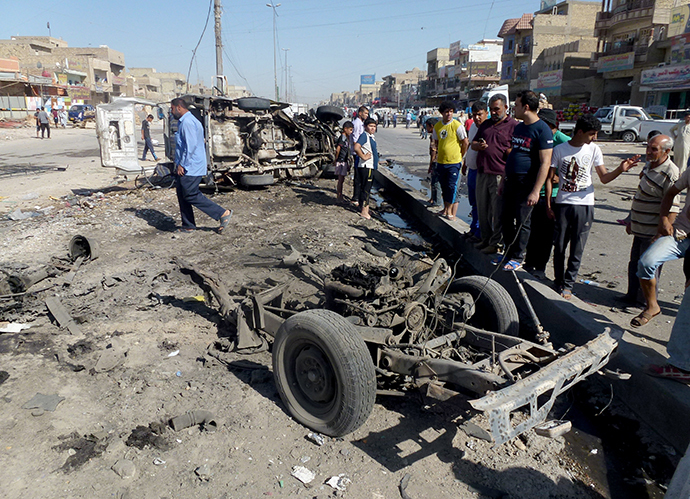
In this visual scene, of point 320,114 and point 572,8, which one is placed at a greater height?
point 572,8

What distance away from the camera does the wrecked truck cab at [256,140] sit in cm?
1060

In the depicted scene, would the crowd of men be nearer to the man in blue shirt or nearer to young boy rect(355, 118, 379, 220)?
young boy rect(355, 118, 379, 220)

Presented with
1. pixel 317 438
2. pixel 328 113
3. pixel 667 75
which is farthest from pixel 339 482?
pixel 667 75

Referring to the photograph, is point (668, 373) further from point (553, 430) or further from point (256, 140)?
point (256, 140)

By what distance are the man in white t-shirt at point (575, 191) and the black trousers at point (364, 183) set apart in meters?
4.27

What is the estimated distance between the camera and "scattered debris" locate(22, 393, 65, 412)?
3135 millimetres

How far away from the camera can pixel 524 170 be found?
4.84 metres

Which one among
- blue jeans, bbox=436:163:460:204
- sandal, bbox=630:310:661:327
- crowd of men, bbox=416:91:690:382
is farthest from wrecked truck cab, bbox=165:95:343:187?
sandal, bbox=630:310:661:327

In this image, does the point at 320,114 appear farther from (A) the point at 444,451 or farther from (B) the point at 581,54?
(B) the point at 581,54

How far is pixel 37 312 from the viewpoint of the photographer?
15.3ft

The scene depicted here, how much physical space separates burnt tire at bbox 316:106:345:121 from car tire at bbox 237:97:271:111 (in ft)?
6.73

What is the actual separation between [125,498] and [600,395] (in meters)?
3.32

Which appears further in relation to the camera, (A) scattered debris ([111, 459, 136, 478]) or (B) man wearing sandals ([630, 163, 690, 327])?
(B) man wearing sandals ([630, 163, 690, 327])

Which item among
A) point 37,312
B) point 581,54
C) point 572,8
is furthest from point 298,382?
point 572,8
